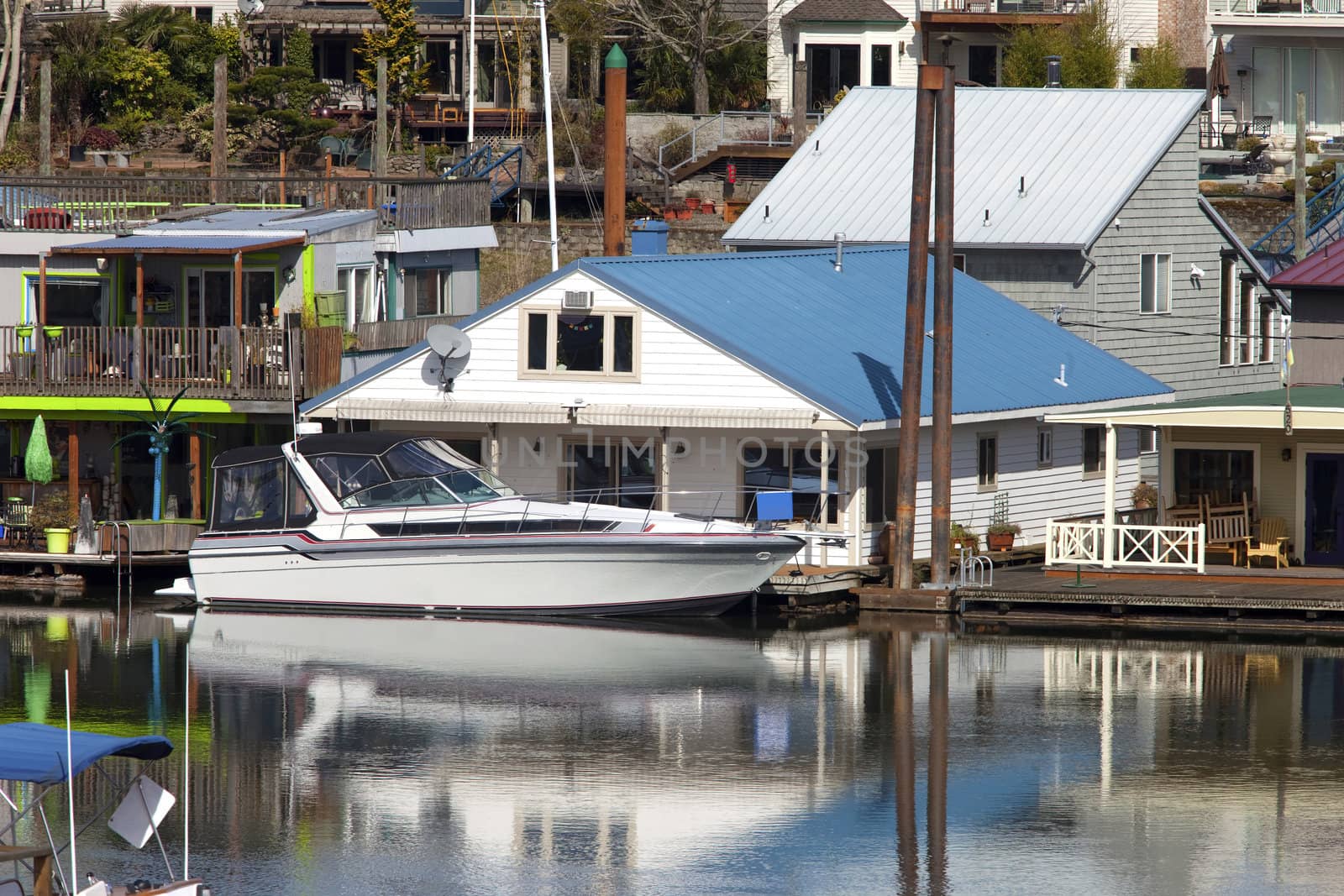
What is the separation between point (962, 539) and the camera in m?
33.5

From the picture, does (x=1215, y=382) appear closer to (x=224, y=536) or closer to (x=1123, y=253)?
(x=1123, y=253)

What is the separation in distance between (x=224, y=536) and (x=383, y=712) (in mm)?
8514

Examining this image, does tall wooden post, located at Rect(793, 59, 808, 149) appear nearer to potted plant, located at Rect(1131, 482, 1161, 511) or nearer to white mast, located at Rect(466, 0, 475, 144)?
white mast, located at Rect(466, 0, 475, 144)

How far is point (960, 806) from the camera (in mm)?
19594

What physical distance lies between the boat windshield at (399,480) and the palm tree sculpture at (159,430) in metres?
4.68

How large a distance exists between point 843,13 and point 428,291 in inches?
1005

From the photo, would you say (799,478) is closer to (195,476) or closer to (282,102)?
(195,476)

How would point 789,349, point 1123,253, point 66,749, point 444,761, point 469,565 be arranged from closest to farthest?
point 66,749
point 444,761
point 469,565
point 789,349
point 1123,253

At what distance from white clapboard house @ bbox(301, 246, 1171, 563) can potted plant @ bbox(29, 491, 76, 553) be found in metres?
4.36

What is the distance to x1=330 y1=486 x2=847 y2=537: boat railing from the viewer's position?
30.7m

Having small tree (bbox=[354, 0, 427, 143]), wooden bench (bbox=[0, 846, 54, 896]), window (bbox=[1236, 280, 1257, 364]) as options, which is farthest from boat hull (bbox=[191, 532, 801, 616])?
small tree (bbox=[354, 0, 427, 143])

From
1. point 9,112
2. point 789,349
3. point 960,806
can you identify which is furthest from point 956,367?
point 9,112

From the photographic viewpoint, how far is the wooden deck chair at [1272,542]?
32562 mm

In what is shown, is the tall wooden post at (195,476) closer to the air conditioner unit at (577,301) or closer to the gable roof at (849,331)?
the gable roof at (849,331)
